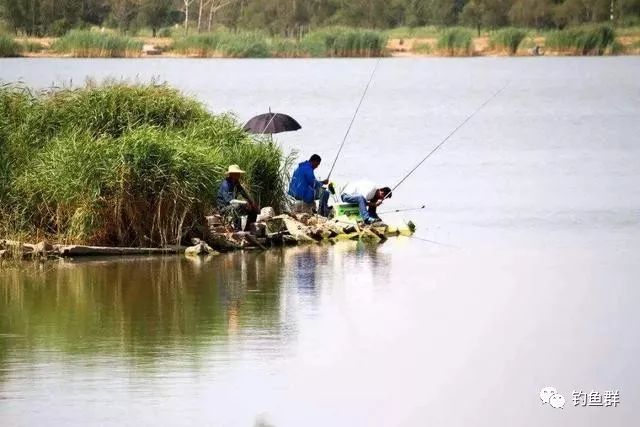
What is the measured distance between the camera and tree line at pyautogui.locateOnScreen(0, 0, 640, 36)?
75250mm

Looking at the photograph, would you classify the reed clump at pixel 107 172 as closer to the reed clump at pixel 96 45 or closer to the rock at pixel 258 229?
the rock at pixel 258 229

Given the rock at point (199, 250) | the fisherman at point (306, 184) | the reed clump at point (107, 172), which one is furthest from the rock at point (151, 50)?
the rock at point (199, 250)

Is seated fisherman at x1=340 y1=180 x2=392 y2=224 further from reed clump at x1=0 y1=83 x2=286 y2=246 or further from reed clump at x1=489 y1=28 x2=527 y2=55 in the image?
reed clump at x1=489 y1=28 x2=527 y2=55

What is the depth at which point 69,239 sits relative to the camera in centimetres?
1752

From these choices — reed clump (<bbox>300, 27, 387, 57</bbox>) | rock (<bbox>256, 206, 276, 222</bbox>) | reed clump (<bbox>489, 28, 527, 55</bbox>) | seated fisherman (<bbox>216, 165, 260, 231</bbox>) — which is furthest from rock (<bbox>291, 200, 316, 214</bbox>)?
reed clump (<bbox>489, 28, 527, 55</bbox>)

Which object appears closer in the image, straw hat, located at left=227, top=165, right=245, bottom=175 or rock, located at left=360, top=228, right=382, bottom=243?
straw hat, located at left=227, top=165, right=245, bottom=175

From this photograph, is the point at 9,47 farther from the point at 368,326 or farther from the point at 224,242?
the point at 368,326

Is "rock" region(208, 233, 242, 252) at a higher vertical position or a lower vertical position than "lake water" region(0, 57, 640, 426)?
higher

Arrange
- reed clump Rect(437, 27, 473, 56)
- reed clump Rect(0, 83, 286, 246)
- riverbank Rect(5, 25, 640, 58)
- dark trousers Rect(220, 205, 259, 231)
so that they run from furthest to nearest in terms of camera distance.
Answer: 1. reed clump Rect(437, 27, 473, 56)
2. riverbank Rect(5, 25, 640, 58)
3. dark trousers Rect(220, 205, 259, 231)
4. reed clump Rect(0, 83, 286, 246)

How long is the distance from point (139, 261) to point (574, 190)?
437 inches

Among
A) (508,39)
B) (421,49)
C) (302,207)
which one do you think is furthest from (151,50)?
(302,207)

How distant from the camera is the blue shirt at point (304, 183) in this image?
18.8 m

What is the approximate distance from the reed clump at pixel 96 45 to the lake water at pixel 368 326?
38.0m

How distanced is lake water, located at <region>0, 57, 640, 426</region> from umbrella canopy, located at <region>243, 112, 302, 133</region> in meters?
1.96
